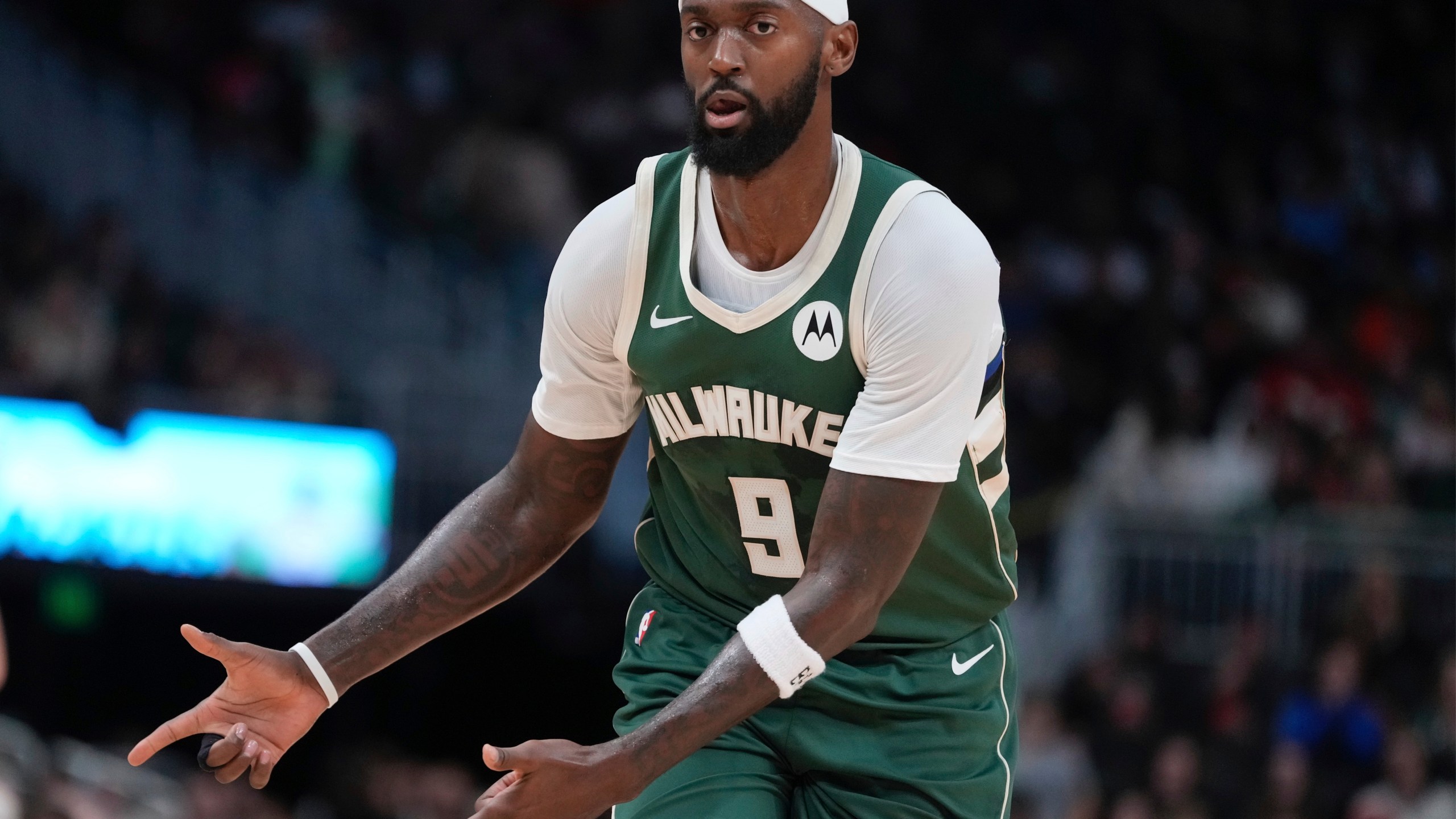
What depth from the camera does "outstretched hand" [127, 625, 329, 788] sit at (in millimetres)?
3635

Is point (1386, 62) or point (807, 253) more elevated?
point (1386, 62)

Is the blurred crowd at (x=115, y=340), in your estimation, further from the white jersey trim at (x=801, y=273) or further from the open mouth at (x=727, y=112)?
the open mouth at (x=727, y=112)

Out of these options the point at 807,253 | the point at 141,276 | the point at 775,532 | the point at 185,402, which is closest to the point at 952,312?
the point at 807,253

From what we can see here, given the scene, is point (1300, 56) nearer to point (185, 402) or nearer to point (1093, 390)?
point (1093, 390)

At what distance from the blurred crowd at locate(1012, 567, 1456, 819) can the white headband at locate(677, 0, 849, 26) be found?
22.8ft

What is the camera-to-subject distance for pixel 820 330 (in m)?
3.80

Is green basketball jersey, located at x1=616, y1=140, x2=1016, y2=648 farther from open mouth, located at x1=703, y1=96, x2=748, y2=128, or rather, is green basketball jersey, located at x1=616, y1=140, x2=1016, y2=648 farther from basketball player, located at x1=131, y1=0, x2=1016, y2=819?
open mouth, located at x1=703, y1=96, x2=748, y2=128

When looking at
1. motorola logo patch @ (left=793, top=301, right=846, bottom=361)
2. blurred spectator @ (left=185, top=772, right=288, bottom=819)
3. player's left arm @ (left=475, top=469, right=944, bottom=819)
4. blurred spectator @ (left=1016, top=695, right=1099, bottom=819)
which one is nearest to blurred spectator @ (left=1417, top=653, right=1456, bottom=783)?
blurred spectator @ (left=1016, top=695, right=1099, bottom=819)

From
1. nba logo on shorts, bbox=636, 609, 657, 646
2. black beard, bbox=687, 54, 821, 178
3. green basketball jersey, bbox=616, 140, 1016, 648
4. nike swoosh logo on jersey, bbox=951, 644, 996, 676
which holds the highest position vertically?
black beard, bbox=687, 54, 821, 178

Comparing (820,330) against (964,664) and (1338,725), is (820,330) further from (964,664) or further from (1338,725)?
(1338,725)

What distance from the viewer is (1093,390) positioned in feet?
46.3

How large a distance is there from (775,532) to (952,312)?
61 centimetres

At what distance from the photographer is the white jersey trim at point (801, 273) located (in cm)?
380

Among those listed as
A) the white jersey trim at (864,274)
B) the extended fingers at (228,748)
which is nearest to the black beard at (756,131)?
the white jersey trim at (864,274)
